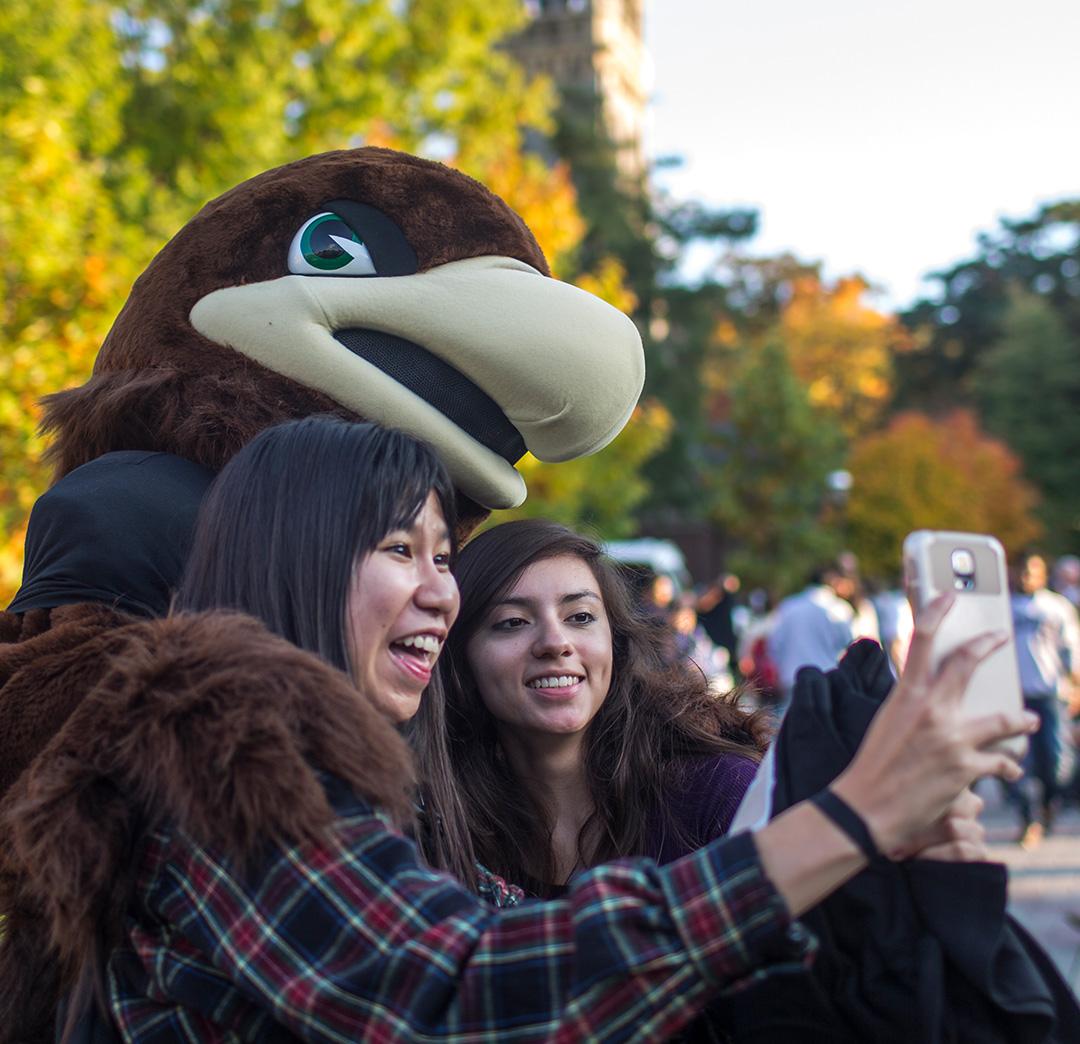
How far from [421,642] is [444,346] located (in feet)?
2.33

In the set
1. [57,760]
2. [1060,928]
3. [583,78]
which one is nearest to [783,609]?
[1060,928]

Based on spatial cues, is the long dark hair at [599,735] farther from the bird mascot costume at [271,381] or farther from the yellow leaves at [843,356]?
the yellow leaves at [843,356]

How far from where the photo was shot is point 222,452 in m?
2.25

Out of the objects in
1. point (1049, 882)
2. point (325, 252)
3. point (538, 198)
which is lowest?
point (1049, 882)

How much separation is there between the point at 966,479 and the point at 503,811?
36156mm

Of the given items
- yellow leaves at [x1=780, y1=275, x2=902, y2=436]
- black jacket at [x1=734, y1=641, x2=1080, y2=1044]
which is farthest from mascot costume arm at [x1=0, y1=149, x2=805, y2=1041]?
yellow leaves at [x1=780, y1=275, x2=902, y2=436]

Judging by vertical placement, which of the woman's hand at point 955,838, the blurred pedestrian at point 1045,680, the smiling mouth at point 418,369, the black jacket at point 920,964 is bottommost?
the blurred pedestrian at point 1045,680

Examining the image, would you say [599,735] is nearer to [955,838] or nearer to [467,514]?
[467,514]

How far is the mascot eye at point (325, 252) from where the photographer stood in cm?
246

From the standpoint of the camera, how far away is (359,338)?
243 centimetres

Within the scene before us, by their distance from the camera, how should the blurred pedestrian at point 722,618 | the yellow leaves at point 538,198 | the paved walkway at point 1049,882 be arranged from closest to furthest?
the paved walkway at point 1049,882, the blurred pedestrian at point 722,618, the yellow leaves at point 538,198

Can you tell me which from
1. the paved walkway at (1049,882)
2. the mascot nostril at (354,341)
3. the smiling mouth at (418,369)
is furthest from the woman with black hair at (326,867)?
the paved walkway at (1049,882)

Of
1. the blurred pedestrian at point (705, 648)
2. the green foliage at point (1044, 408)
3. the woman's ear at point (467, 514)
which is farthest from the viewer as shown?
the green foliage at point (1044, 408)

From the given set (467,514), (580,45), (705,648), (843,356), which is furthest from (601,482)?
(580,45)
